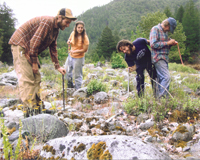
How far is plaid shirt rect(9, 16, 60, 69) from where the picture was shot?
2691 mm

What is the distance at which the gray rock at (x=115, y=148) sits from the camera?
120 cm

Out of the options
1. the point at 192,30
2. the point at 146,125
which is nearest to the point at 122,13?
the point at 192,30

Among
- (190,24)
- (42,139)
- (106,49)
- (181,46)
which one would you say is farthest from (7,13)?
(190,24)

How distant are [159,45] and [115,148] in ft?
9.50

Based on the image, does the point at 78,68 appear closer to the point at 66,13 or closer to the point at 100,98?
the point at 100,98

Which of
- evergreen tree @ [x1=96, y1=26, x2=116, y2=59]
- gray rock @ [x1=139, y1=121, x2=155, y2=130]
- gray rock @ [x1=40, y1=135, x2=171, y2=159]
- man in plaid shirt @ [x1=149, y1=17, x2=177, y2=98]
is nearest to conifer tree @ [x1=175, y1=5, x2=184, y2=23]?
evergreen tree @ [x1=96, y1=26, x2=116, y2=59]

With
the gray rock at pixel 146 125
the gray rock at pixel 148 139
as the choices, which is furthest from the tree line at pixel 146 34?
the gray rock at pixel 148 139

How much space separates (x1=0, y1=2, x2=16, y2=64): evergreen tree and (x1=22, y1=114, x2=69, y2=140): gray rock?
71.6 feet

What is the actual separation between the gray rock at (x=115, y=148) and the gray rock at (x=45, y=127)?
498 millimetres

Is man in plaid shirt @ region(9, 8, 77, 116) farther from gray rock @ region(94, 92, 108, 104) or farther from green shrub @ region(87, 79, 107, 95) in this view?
green shrub @ region(87, 79, 107, 95)

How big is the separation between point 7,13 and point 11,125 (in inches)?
923

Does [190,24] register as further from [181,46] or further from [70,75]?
[70,75]

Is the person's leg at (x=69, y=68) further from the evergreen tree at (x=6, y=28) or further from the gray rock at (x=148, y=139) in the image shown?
the evergreen tree at (x=6, y=28)

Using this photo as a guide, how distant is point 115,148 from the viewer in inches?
49.7
